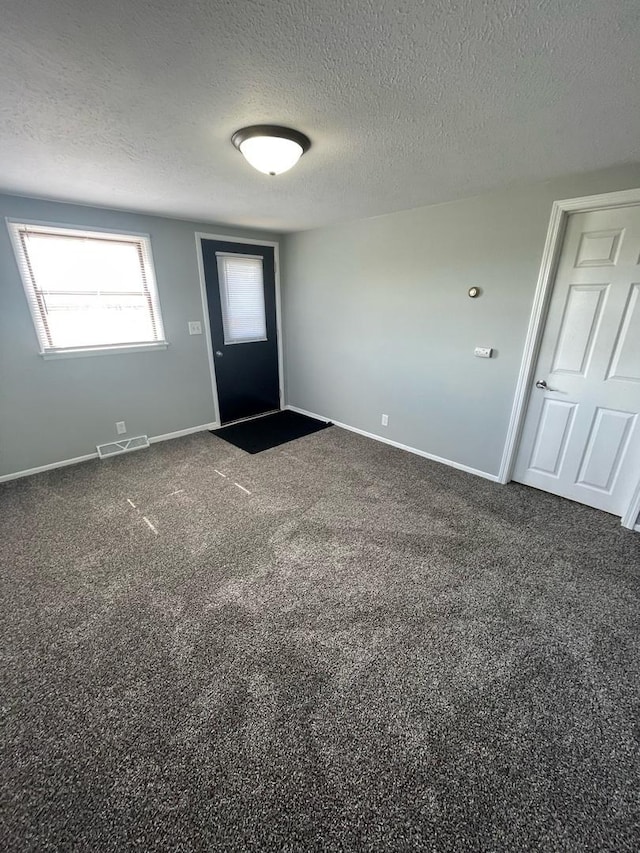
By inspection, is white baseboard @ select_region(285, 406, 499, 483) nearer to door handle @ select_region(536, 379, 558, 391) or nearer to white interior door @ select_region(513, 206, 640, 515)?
white interior door @ select_region(513, 206, 640, 515)

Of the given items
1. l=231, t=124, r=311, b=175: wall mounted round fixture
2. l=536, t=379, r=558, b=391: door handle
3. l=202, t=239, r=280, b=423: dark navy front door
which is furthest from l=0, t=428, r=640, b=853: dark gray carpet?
l=231, t=124, r=311, b=175: wall mounted round fixture

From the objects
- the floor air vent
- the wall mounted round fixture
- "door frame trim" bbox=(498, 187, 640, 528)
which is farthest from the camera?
the floor air vent

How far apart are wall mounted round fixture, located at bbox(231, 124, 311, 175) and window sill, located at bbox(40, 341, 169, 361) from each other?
2.38 m

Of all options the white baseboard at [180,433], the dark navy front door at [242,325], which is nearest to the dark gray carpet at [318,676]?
the white baseboard at [180,433]

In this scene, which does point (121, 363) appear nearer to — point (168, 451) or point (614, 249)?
point (168, 451)

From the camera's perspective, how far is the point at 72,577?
78.8 inches

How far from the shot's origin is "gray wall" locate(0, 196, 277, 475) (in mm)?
2832

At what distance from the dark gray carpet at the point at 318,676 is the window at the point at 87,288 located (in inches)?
60.6

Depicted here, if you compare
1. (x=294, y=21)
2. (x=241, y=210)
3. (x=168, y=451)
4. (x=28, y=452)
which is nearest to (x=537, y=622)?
(x=294, y=21)

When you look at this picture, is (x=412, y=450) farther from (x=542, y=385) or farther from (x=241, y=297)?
(x=241, y=297)

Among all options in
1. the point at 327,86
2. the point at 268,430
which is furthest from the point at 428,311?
the point at 268,430

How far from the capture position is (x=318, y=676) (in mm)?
1484

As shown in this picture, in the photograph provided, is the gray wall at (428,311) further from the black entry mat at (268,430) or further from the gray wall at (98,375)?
the gray wall at (98,375)

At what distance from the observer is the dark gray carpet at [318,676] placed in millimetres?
1071
